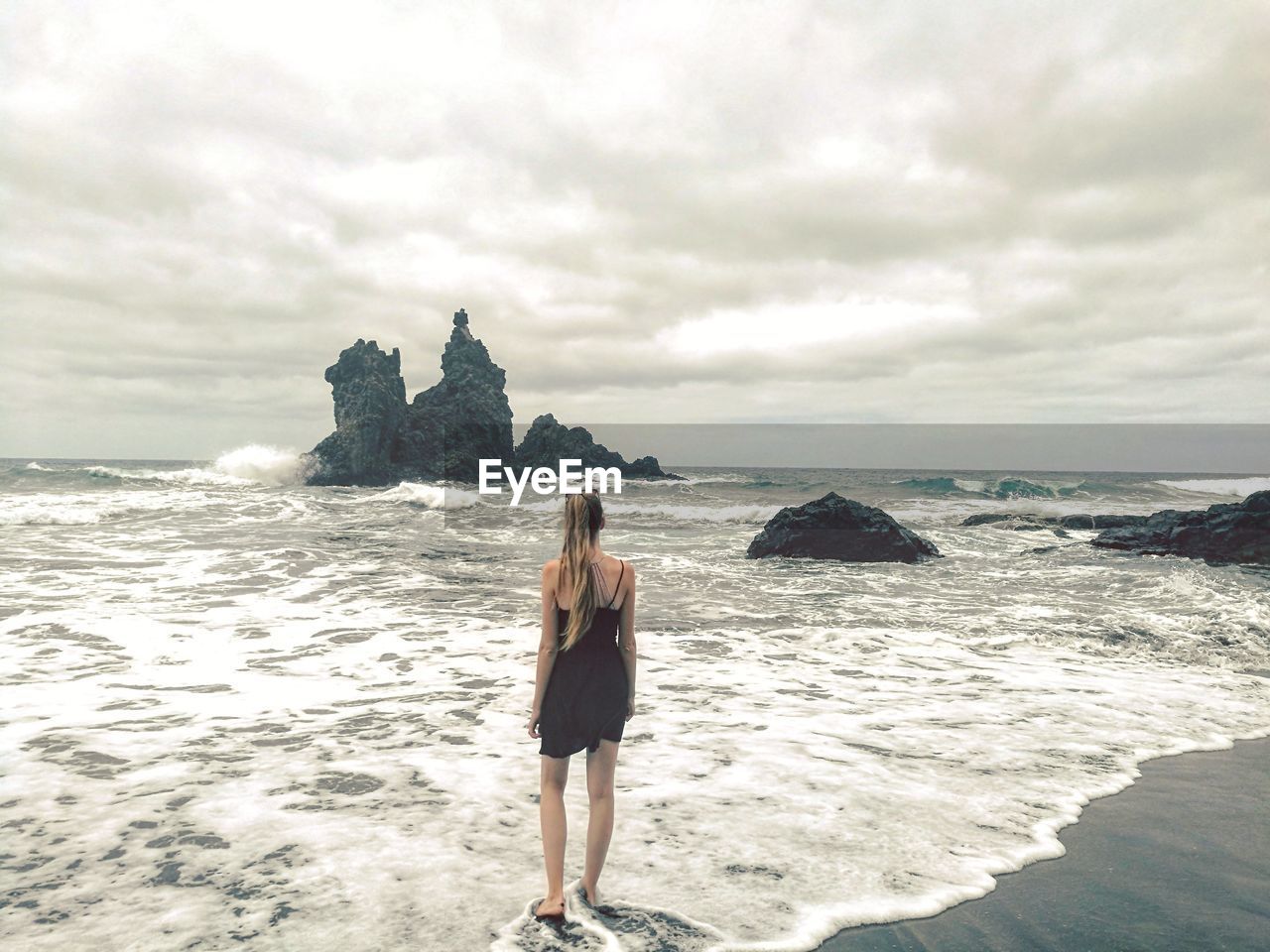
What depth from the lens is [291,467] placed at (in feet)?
221

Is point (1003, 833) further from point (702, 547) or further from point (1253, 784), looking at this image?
point (702, 547)

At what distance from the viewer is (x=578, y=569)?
355cm

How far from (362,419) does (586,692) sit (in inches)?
2667

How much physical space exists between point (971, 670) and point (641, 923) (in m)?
6.56

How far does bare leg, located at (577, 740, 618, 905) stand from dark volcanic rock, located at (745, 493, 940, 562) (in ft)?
51.2

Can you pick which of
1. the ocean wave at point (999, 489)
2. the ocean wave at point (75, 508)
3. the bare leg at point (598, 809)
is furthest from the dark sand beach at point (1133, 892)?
the ocean wave at point (999, 489)

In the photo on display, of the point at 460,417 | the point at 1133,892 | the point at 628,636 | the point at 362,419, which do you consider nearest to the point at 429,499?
the point at 362,419

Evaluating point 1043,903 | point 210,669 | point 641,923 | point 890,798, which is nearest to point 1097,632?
point 890,798

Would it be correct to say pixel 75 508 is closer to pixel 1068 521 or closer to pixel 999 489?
pixel 1068 521

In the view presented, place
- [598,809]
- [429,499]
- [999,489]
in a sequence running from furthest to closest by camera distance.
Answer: [999,489] < [429,499] < [598,809]

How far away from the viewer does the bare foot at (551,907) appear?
3.47m

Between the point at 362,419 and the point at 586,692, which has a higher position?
the point at 362,419

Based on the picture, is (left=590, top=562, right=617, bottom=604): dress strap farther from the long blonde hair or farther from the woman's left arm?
the woman's left arm

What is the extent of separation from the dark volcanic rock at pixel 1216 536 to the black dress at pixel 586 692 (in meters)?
19.4
